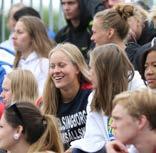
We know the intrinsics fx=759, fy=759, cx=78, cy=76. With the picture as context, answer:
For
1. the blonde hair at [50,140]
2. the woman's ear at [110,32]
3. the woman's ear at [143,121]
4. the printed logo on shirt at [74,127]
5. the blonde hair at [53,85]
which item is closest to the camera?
the woman's ear at [143,121]

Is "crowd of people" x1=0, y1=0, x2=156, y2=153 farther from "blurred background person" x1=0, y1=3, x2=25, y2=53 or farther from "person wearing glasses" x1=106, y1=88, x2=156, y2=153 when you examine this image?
"blurred background person" x1=0, y1=3, x2=25, y2=53

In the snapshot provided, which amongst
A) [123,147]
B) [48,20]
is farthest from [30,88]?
[48,20]

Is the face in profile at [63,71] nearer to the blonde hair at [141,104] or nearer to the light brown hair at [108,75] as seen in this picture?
the light brown hair at [108,75]

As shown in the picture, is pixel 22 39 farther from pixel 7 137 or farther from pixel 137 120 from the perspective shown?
pixel 137 120

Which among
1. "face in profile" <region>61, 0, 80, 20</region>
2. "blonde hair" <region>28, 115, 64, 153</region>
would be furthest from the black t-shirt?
"face in profile" <region>61, 0, 80, 20</region>

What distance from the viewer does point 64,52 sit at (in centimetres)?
734

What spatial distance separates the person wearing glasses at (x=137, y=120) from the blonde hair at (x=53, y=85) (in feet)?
6.86

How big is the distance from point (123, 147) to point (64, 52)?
2.35m

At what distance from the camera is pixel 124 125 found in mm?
5051

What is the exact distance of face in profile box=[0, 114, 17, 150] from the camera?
19.8ft

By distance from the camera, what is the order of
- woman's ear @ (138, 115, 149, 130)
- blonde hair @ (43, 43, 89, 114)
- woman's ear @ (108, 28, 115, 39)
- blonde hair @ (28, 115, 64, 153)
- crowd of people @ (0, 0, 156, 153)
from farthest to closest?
woman's ear @ (108, 28, 115, 39) → blonde hair @ (43, 43, 89, 114) → blonde hair @ (28, 115, 64, 153) → crowd of people @ (0, 0, 156, 153) → woman's ear @ (138, 115, 149, 130)

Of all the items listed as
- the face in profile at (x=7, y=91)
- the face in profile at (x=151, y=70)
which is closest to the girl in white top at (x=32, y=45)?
the face in profile at (x=7, y=91)

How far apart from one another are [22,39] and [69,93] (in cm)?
179

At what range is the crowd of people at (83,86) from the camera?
5.12 metres
